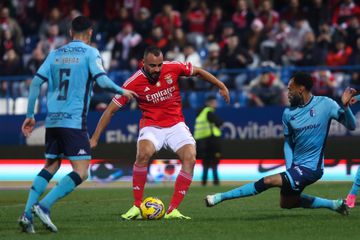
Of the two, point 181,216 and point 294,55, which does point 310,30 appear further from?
point 181,216

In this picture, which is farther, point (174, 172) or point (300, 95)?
point (174, 172)

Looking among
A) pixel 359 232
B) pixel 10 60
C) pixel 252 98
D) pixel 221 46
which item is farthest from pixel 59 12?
pixel 359 232

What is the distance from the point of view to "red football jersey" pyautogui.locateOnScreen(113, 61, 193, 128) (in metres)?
Answer: 13.1

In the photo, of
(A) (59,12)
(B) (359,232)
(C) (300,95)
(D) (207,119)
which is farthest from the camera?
(A) (59,12)

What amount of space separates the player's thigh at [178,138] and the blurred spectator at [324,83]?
1012 centimetres

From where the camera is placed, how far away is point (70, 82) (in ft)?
36.4

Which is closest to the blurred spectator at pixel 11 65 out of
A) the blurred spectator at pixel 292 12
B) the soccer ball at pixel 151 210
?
the blurred spectator at pixel 292 12

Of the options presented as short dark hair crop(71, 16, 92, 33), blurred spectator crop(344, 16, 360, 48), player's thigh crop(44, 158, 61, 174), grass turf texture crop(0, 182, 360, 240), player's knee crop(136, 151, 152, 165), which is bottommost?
grass turf texture crop(0, 182, 360, 240)

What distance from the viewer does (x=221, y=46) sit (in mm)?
25031

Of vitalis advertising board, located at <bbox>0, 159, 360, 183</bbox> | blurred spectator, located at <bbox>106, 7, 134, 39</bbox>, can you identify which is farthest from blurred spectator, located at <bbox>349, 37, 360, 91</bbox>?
blurred spectator, located at <bbox>106, 7, 134, 39</bbox>

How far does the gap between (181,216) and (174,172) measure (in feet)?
32.4

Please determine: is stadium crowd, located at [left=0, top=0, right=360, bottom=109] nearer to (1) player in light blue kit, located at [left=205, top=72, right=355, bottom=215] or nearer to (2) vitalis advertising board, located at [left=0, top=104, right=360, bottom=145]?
(2) vitalis advertising board, located at [left=0, top=104, right=360, bottom=145]

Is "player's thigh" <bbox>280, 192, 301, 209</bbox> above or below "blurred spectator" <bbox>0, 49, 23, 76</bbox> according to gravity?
below

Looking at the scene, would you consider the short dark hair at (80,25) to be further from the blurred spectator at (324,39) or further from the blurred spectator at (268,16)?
the blurred spectator at (268,16)
